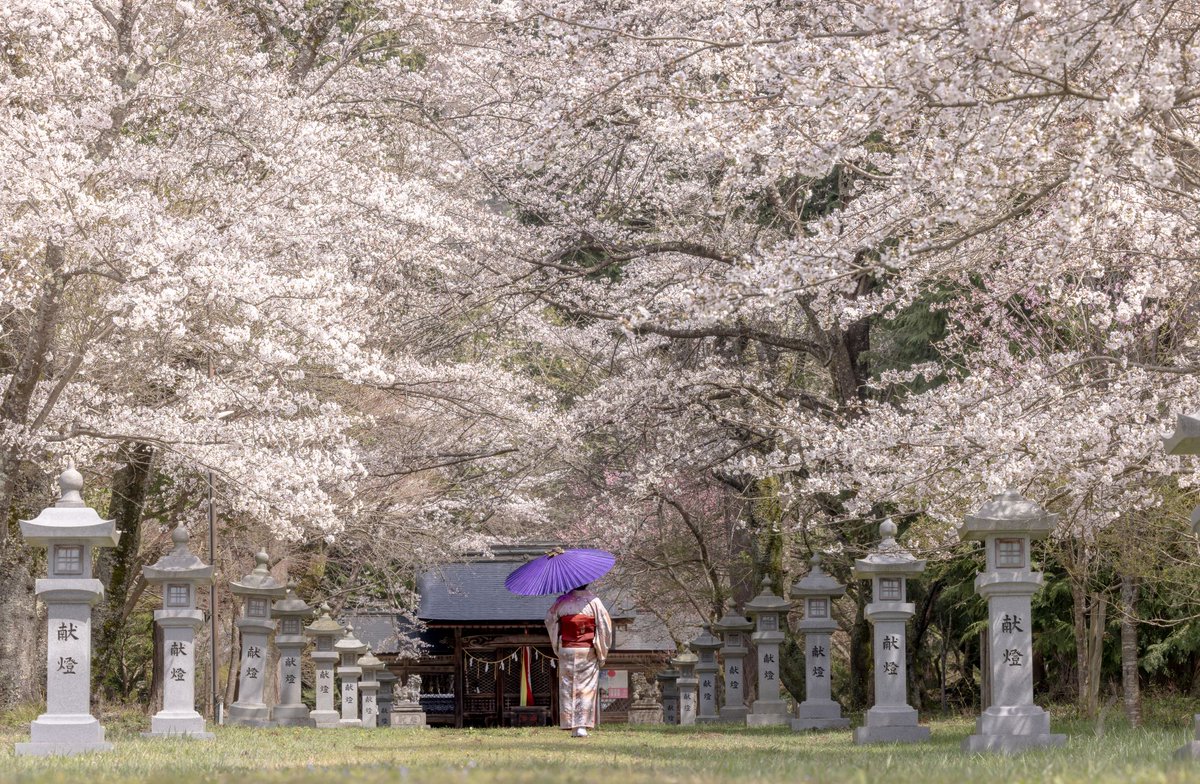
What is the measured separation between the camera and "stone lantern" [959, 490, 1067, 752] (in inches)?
361

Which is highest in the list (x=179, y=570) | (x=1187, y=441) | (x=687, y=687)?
(x=1187, y=441)

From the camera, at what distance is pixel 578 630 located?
39.2 feet

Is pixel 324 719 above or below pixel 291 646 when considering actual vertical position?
below

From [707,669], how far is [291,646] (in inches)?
257

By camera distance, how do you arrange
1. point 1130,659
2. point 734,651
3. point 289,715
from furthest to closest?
1. point 734,651
2. point 289,715
3. point 1130,659

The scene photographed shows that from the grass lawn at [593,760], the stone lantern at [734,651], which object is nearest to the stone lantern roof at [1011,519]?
the grass lawn at [593,760]

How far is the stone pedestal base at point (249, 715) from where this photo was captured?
14.8 metres

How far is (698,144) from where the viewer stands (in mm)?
8773

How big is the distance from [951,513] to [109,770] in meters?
8.15

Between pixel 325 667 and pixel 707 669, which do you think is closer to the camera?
pixel 325 667

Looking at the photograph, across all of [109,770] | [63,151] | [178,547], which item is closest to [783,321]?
[178,547]

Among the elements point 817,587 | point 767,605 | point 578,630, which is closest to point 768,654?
point 767,605

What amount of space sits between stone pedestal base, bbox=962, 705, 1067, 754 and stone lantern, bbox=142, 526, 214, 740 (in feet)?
21.5

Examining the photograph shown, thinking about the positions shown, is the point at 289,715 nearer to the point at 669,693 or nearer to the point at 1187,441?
the point at 669,693
